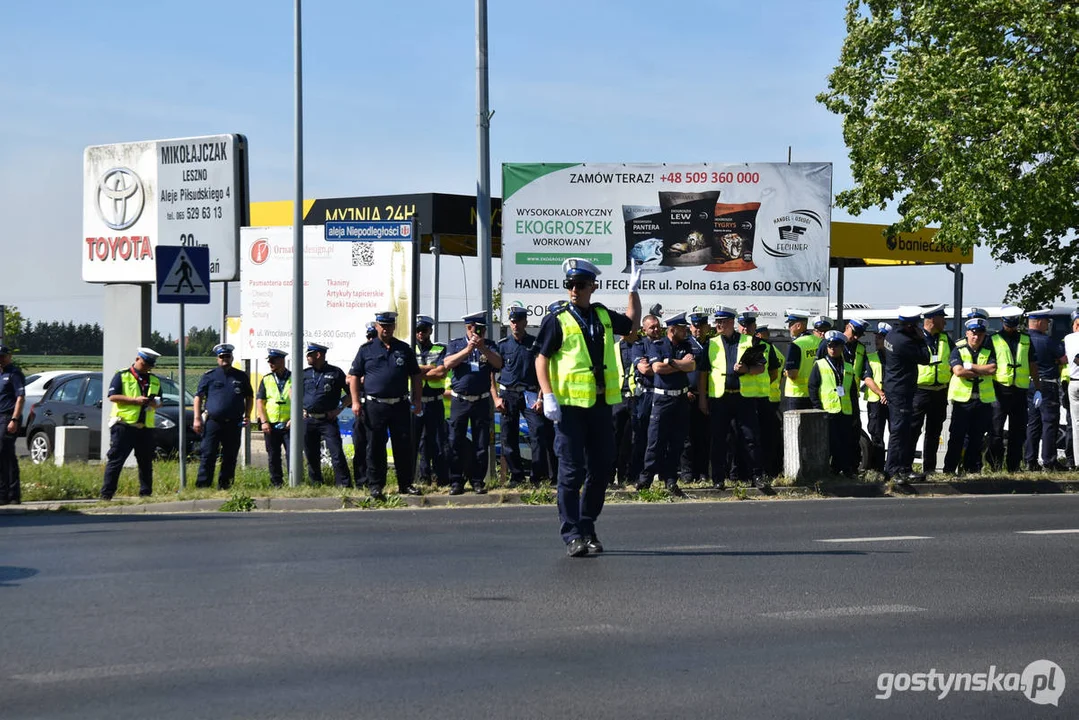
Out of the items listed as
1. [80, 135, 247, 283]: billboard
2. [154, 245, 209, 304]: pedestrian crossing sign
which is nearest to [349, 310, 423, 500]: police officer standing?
[154, 245, 209, 304]: pedestrian crossing sign

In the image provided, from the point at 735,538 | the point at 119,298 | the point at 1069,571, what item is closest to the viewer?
the point at 1069,571

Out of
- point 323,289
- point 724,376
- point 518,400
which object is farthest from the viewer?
point 323,289

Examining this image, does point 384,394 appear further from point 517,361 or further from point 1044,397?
point 1044,397

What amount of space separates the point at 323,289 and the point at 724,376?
534cm

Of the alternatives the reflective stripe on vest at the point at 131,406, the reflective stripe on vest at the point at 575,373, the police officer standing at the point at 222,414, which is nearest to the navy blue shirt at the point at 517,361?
the police officer standing at the point at 222,414

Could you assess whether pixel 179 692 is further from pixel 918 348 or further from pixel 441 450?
pixel 918 348

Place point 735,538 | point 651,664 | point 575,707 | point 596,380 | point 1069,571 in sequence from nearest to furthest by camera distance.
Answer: point 575,707 < point 651,664 < point 1069,571 < point 596,380 < point 735,538

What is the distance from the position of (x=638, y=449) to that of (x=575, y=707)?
10784mm

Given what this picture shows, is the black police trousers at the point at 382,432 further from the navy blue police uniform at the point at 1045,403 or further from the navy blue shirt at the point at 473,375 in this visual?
the navy blue police uniform at the point at 1045,403

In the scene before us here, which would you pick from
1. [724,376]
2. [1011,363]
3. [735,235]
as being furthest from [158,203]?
[1011,363]

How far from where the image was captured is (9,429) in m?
16.0

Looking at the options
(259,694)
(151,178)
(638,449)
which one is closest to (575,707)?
(259,694)

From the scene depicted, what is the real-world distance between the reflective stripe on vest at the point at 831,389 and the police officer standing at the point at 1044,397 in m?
2.45

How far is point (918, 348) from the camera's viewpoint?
52.9ft
